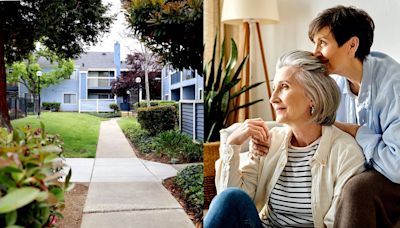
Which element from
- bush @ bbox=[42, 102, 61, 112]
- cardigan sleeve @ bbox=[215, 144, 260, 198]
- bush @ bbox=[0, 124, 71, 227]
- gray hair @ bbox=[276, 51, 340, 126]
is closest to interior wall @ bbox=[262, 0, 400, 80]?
gray hair @ bbox=[276, 51, 340, 126]

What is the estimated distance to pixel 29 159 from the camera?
592 mm

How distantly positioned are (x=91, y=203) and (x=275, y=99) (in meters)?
1.20

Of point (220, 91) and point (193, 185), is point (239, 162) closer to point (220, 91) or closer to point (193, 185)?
point (193, 185)

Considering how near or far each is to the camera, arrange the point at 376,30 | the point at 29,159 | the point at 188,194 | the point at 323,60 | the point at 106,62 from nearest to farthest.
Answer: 1. the point at 29,159
2. the point at 323,60
3. the point at 376,30
4. the point at 106,62
5. the point at 188,194

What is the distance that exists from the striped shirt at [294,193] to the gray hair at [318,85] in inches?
4.5

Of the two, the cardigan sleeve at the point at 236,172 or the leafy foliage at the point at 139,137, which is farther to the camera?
the leafy foliage at the point at 139,137

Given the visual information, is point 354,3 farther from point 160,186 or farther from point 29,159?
point 29,159

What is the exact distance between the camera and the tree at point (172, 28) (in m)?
2.47


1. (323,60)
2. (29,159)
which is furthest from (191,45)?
(29,159)

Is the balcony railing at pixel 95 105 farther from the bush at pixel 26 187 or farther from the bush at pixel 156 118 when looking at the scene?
the bush at pixel 26 187

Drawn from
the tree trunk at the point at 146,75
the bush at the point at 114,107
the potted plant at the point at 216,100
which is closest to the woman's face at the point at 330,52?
the potted plant at the point at 216,100

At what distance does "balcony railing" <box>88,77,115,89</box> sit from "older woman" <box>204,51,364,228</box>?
917 mm

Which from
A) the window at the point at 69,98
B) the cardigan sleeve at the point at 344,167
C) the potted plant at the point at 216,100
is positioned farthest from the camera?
the potted plant at the point at 216,100

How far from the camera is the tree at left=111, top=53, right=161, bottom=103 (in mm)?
2475
